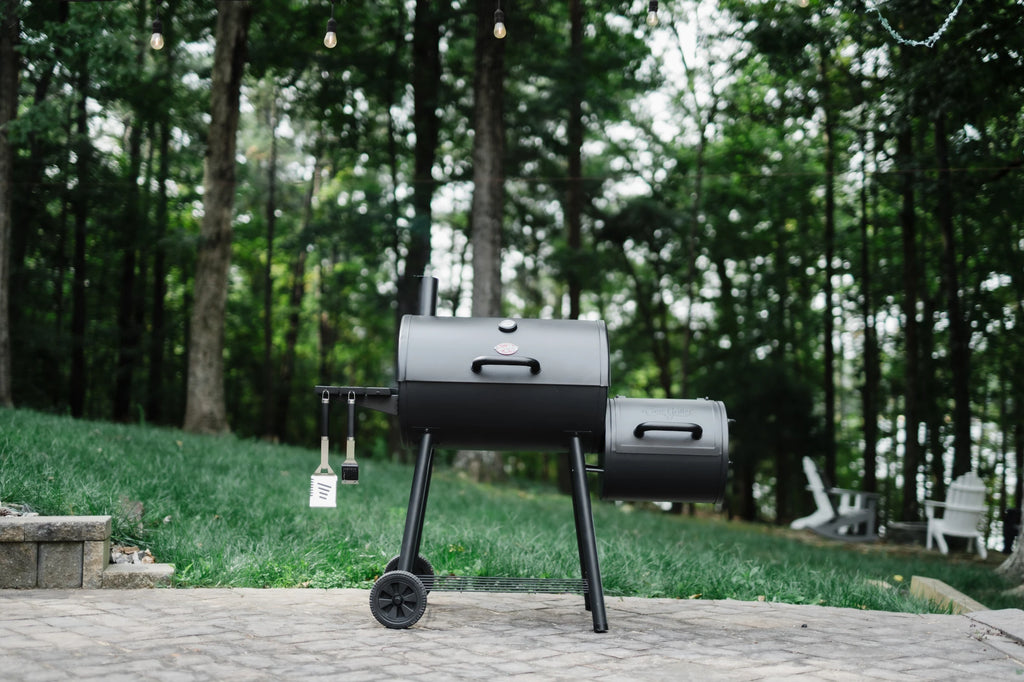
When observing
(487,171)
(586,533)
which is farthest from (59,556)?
(487,171)

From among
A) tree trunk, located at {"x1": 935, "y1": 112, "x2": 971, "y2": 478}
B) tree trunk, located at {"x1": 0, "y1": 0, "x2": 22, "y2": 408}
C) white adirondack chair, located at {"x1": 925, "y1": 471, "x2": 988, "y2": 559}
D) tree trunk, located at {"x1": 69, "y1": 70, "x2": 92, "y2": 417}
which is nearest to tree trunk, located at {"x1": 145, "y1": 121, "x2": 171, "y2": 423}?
tree trunk, located at {"x1": 69, "y1": 70, "x2": 92, "y2": 417}

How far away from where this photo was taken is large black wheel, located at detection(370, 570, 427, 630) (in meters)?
3.86

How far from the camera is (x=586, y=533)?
4.12 meters

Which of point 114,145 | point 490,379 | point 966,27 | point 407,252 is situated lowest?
point 490,379

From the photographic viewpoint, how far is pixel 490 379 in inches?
157

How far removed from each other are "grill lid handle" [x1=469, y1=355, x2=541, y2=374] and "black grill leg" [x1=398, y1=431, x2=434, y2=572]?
0.43 m

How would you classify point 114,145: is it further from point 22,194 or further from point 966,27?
point 966,27

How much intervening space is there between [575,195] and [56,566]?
15617 millimetres

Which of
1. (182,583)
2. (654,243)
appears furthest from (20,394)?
(182,583)

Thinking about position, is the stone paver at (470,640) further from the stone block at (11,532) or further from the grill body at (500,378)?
the grill body at (500,378)

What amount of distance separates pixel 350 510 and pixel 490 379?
3637 millimetres

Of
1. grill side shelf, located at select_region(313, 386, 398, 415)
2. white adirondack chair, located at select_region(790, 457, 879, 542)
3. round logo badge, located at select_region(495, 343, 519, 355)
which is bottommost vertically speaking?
white adirondack chair, located at select_region(790, 457, 879, 542)

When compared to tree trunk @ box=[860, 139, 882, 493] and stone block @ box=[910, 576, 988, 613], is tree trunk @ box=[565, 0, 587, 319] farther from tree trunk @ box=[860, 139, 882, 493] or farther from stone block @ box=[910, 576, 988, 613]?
stone block @ box=[910, 576, 988, 613]

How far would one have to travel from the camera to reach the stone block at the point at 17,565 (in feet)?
14.5
